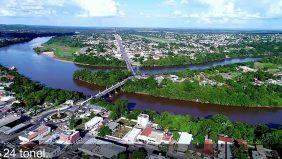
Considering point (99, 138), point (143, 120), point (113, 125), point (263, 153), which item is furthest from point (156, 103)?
point (263, 153)

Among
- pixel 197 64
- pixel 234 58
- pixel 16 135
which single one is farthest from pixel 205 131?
pixel 234 58

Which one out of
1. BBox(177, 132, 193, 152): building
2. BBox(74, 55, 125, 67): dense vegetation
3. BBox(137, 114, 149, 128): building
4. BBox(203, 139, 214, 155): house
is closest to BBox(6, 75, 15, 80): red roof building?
BBox(74, 55, 125, 67): dense vegetation

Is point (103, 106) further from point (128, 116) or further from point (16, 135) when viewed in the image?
point (16, 135)

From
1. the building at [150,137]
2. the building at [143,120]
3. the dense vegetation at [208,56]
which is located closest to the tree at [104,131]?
the building at [150,137]

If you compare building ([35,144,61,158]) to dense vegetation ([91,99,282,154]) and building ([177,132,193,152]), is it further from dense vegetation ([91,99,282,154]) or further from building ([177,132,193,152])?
dense vegetation ([91,99,282,154])

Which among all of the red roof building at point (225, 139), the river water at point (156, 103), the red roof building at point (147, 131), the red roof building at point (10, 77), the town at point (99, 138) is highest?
the red roof building at point (10, 77)

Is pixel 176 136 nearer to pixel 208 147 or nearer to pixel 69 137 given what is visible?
pixel 208 147

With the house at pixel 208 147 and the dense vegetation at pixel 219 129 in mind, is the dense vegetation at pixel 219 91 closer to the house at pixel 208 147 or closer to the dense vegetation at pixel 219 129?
the dense vegetation at pixel 219 129
